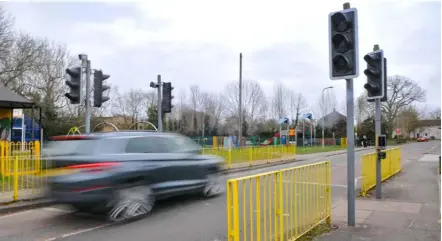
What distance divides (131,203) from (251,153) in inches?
563

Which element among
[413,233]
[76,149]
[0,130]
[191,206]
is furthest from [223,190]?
[0,130]

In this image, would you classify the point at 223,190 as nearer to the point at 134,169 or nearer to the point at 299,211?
the point at 134,169

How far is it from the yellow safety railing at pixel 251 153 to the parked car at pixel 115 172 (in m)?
8.29

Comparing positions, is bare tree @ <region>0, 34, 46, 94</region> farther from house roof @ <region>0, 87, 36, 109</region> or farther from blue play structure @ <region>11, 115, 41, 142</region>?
house roof @ <region>0, 87, 36, 109</region>

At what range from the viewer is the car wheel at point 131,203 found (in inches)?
295

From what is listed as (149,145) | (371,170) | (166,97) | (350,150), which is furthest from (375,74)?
(166,97)

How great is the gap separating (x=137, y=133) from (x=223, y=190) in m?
3.46

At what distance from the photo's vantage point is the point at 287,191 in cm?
543

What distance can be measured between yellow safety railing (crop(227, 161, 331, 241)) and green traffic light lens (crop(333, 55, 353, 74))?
1.66 meters

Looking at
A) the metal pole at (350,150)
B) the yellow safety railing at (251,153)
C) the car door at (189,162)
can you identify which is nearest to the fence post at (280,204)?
the metal pole at (350,150)

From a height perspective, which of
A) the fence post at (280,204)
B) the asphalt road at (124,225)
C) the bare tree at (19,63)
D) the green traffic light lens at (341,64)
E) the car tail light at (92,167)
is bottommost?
the asphalt road at (124,225)

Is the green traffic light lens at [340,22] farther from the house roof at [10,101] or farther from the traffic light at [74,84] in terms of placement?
the house roof at [10,101]

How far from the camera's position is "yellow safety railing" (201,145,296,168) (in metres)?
19.3

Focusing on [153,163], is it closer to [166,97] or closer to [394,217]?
[394,217]
